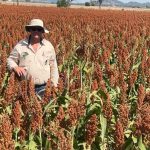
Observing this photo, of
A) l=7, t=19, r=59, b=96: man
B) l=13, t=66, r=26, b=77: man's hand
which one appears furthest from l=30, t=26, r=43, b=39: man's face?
l=13, t=66, r=26, b=77: man's hand

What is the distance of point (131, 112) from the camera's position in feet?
11.8

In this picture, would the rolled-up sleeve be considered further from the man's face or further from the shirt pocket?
the man's face

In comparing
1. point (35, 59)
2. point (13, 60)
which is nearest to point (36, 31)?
point (35, 59)

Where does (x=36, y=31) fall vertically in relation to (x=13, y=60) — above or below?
above

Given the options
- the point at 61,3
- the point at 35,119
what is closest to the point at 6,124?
the point at 35,119

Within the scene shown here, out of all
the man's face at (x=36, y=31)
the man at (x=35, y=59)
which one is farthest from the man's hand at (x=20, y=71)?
the man's face at (x=36, y=31)

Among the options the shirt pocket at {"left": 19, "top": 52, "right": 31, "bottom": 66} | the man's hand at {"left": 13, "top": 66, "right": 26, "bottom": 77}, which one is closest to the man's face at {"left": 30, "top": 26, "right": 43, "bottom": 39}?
the shirt pocket at {"left": 19, "top": 52, "right": 31, "bottom": 66}

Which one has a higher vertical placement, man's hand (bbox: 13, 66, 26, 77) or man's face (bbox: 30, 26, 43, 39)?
Result: man's face (bbox: 30, 26, 43, 39)

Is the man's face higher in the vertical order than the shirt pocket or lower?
higher

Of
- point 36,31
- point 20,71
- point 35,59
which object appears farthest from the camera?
point 35,59

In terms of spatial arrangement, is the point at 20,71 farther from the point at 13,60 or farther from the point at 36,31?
the point at 36,31

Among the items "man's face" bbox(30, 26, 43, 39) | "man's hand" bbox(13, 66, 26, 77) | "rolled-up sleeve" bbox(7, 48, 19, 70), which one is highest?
"man's face" bbox(30, 26, 43, 39)

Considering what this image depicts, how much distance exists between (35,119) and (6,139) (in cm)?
51

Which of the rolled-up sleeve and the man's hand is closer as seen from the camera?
the man's hand
